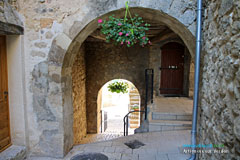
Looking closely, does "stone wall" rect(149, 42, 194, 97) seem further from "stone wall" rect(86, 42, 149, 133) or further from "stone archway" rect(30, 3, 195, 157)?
"stone archway" rect(30, 3, 195, 157)

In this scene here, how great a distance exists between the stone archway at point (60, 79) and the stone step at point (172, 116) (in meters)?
2.24

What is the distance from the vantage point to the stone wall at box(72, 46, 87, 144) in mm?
5781

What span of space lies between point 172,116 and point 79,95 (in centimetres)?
323

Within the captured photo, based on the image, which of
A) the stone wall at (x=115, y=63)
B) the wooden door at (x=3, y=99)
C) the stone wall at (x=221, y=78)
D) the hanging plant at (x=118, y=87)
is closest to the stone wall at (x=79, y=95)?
the stone wall at (x=115, y=63)

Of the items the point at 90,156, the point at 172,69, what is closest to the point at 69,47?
the point at 90,156

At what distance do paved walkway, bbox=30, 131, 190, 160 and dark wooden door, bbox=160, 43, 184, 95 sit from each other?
117 inches

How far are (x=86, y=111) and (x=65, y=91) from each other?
465cm

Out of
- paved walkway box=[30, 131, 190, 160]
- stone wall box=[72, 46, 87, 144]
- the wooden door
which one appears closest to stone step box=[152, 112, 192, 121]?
paved walkway box=[30, 131, 190, 160]

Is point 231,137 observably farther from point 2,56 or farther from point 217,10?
point 2,56

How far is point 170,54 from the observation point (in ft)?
22.2

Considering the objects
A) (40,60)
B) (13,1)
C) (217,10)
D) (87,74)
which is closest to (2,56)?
(40,60)

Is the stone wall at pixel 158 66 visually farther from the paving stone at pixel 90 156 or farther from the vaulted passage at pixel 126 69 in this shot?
the paving stone at pixel 90 156

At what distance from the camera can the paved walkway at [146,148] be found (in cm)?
318

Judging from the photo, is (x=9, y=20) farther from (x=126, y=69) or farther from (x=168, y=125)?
(x=126, y=69)
